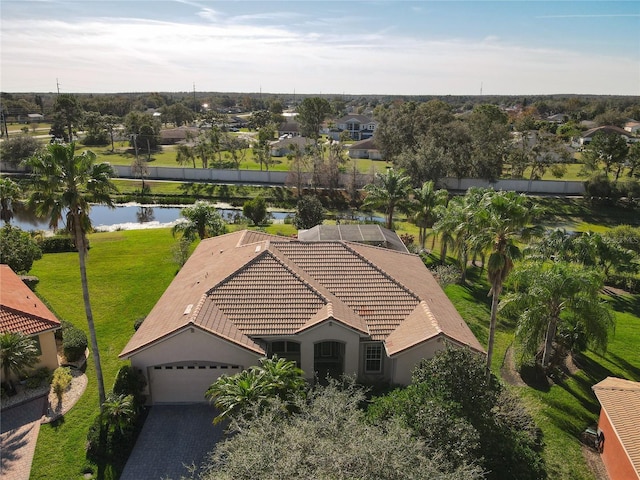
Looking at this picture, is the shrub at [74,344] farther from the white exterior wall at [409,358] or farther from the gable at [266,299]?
the white exterior wall at [409,358]

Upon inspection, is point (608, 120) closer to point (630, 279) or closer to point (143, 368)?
point (630, 279)

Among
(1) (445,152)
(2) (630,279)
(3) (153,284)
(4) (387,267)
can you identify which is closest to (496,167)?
(1) (445,152)

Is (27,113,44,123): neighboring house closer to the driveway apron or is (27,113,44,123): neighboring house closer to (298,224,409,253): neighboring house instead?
(298,224,409,253): neighboring house

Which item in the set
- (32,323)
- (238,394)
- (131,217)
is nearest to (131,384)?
(238,394)

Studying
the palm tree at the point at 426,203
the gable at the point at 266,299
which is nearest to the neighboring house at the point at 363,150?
the palm tree at the point at 426,203

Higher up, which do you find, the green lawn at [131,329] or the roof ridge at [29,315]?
the roof ridge at [29,315]

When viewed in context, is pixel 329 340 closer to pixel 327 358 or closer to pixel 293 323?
pixel 293 323
